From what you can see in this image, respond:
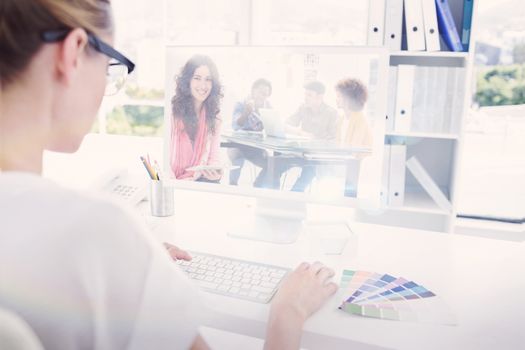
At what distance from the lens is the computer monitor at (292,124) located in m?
1.17

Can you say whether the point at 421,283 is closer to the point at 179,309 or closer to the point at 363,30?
the point at 179,309

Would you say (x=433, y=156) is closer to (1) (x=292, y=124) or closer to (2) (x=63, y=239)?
(1) (x=292, y=124)

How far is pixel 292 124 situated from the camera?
1213mm

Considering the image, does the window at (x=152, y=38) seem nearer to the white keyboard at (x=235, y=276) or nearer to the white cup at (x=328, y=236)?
the white cup at (x=328, y=236)

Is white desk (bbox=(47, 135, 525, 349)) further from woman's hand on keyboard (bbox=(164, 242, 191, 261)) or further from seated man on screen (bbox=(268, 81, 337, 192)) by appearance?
seated man on screen (bbox=(268, 81, 337, 192))

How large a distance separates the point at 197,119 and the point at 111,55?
566mm

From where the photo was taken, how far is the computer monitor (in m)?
1.17

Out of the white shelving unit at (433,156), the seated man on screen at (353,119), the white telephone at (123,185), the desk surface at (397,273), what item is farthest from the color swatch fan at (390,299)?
the white shelving unit at (433,156)

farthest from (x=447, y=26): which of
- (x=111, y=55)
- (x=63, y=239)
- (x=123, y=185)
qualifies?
(x=63, y=239)

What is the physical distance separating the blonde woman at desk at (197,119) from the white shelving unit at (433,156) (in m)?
1.19

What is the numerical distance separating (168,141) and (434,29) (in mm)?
1390

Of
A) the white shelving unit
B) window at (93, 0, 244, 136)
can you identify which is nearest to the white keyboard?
the white shelving unit

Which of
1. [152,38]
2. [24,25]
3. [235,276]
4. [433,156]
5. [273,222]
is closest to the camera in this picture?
[24,25]

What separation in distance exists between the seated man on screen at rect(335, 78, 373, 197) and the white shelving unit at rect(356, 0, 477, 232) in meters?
1.13
